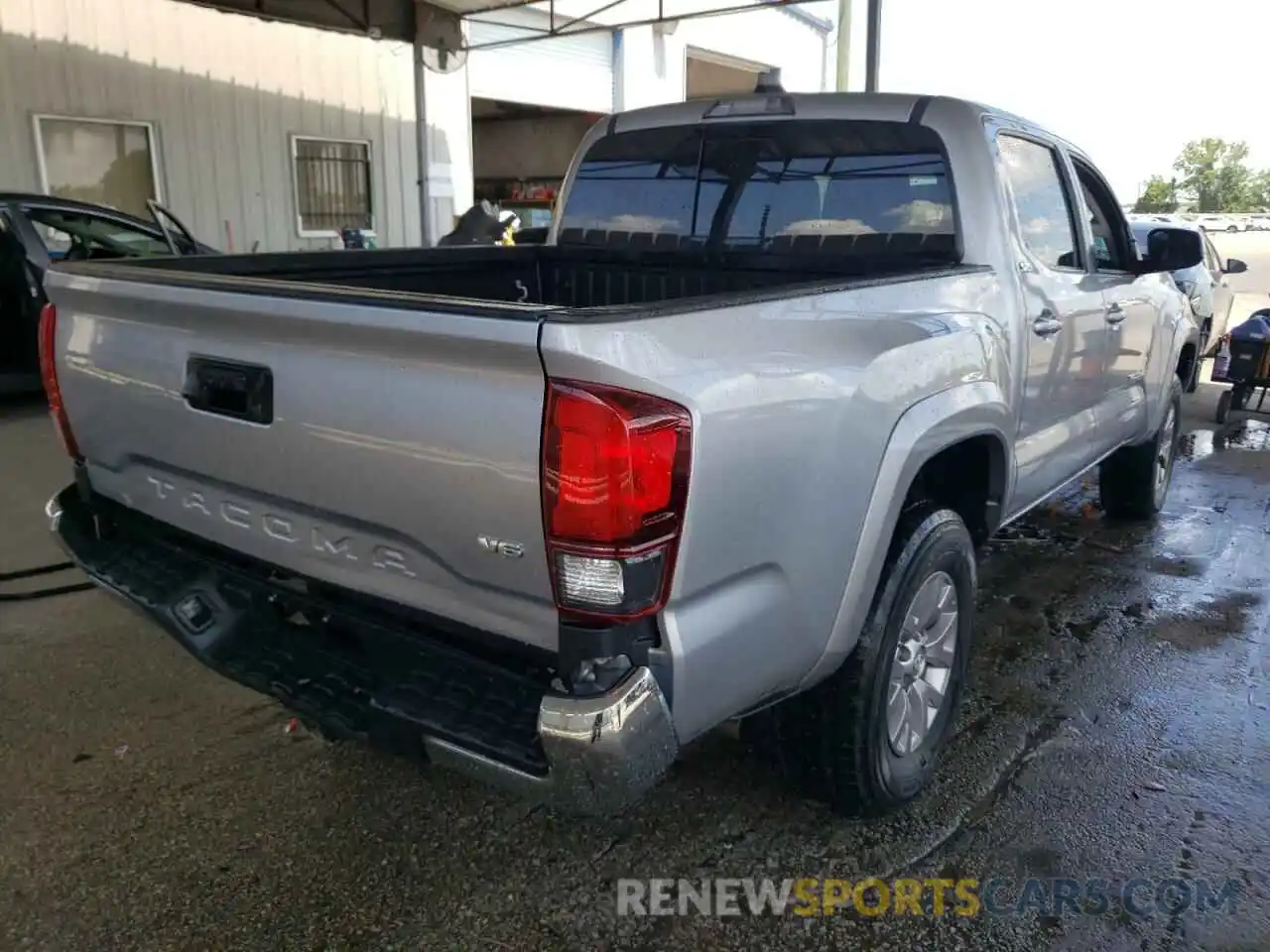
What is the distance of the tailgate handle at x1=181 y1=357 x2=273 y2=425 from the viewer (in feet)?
7.59

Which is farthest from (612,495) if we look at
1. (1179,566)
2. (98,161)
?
(98,161)

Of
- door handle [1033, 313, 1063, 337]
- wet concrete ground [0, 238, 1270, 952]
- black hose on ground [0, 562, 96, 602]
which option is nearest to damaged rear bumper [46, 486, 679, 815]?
wet concrete ground [0, 238, 1270, 952]

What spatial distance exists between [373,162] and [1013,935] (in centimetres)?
1285

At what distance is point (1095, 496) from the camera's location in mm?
6375

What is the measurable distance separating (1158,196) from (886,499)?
67627mm

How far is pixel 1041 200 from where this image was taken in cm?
383

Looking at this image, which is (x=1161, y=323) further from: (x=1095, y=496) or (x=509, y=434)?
(x=509, y=434)

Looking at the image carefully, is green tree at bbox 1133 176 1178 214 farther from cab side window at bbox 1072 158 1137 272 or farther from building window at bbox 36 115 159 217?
cab side window at bbox 1072 158 1137 272

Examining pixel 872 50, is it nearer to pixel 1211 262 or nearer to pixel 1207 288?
pixel 1207 288

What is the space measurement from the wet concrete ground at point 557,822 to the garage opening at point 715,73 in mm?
19527

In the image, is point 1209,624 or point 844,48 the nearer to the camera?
point 1209,624

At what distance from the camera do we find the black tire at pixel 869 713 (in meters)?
2.62

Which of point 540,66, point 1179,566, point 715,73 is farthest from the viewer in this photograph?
point 715,73
